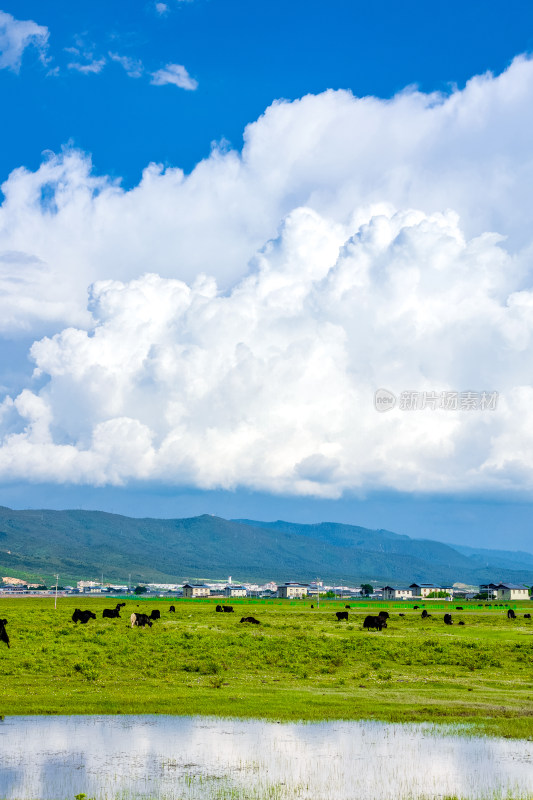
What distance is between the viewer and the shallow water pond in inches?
885

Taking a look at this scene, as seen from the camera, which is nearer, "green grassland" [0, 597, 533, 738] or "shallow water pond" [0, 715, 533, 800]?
"shallow water pond" [0, 715, 533, 800]

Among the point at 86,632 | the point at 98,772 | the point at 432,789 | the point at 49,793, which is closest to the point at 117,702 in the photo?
the point at 98,772

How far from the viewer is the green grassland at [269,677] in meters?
32.2

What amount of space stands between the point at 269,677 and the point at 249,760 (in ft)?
51.7

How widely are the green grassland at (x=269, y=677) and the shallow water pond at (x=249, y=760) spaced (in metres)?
2.00

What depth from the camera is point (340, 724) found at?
30516 mm

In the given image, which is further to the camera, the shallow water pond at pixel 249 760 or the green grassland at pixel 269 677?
the green grassland at pixel 269 677

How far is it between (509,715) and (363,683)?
8970 mm

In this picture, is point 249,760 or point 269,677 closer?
point 249,760

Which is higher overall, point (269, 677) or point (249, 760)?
point (269, 677)

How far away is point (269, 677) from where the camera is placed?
1608 inches

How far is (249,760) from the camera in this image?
25344mm

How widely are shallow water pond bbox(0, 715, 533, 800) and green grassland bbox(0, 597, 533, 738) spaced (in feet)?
6.57

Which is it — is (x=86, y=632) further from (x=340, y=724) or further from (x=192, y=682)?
(x=340, y=724)
